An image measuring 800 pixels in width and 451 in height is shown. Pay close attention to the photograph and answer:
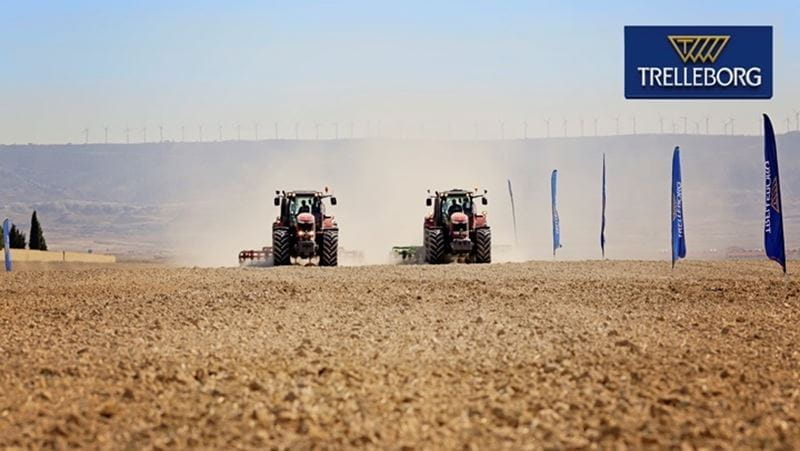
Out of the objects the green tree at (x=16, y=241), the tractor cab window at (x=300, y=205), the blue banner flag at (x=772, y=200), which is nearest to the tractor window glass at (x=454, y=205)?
the tractor cab window at (x=300, y=205)

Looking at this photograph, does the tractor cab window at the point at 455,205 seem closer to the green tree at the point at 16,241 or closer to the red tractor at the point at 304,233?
the red tractor at the point at 304,233

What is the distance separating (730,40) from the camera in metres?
40.3

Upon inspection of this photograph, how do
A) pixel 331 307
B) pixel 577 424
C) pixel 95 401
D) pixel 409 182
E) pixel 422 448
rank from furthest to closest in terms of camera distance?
pixel 409 182 → pixel 331 307 → pixel 95 401 → pixel 577 424 → pixel 422 448

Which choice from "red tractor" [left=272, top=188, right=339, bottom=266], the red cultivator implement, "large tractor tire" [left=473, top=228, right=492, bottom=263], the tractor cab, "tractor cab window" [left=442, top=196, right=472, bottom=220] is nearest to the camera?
"red tractor" [left=272, top=188, right=339, bottom=266]

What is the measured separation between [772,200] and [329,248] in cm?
1882

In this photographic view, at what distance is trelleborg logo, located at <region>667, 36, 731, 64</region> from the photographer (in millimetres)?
39750

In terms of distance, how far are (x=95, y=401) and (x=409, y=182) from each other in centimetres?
10473

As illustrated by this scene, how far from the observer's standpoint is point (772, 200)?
98.1ft

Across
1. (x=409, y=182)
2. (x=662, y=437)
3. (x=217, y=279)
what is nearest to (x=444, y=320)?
(x=662, y=437)

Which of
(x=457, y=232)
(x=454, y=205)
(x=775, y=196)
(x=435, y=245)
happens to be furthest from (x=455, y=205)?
(x=775, y=196)

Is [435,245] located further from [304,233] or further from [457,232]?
[304,233]

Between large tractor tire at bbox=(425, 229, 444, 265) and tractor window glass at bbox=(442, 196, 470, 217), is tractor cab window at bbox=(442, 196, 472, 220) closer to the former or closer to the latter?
tractor window glass at bbox=(442, 196, 470, 217)

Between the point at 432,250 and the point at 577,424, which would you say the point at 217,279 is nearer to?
the point at 432,250

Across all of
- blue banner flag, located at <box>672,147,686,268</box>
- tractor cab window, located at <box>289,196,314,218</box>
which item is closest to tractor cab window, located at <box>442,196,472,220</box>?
tractor cab window, located at <box>289,196,314,218</box>
